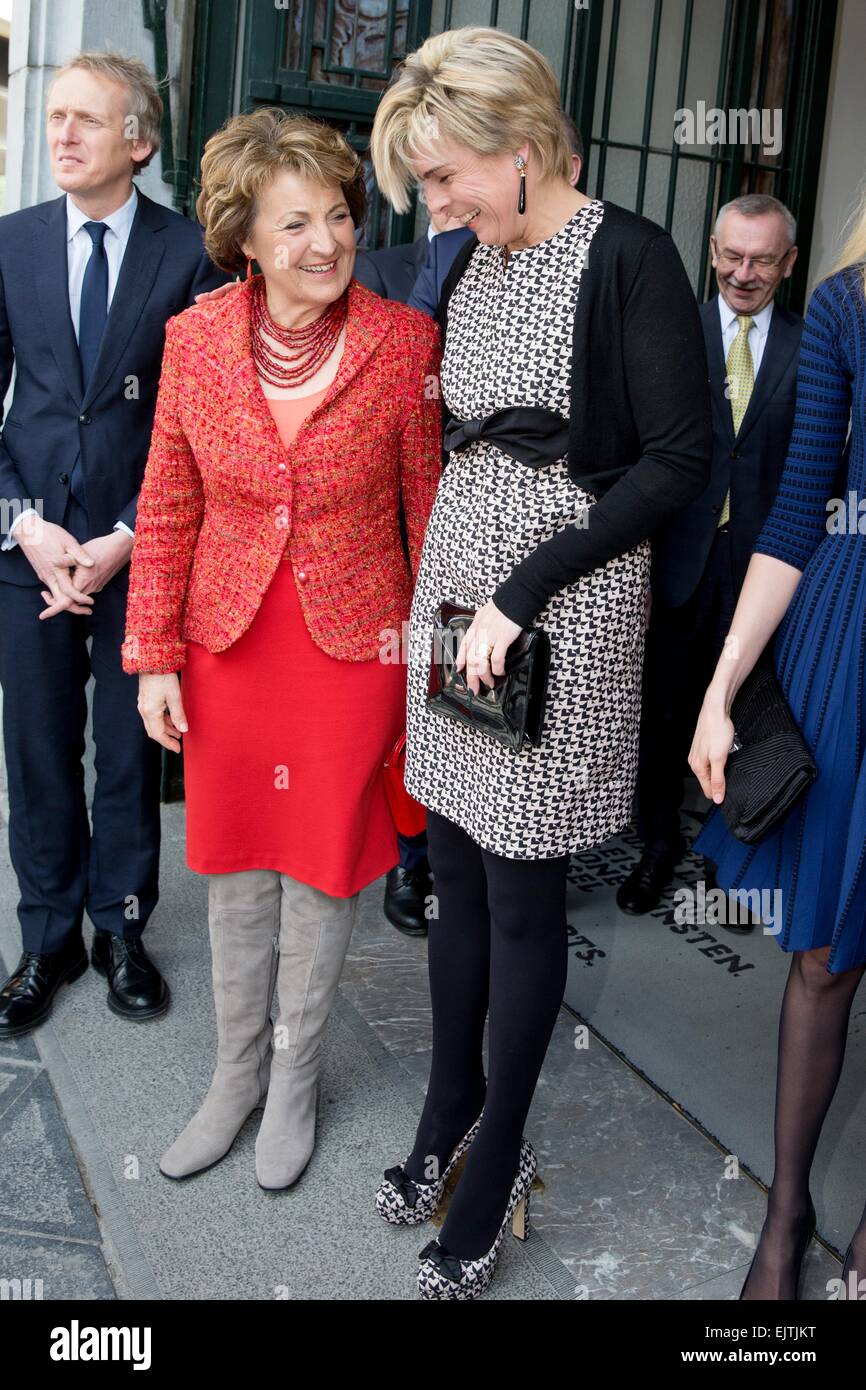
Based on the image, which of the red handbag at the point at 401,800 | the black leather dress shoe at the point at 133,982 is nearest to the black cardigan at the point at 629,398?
the red handbag at the point at 401,800

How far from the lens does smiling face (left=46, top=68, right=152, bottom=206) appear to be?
3.04 metres

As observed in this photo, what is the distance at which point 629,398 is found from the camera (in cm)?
211

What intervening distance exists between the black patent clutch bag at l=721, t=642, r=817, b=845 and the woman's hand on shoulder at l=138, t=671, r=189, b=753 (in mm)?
1100

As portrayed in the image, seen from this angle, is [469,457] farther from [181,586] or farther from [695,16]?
[695,16]

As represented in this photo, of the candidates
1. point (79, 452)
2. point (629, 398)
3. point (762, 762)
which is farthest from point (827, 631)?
point (79, 452)

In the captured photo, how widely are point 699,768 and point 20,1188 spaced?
161 cm

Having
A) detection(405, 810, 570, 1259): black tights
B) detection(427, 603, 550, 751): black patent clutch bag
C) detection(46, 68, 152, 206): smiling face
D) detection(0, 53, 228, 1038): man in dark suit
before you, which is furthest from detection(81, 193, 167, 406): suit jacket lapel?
detection(405, 810, 570, 1259): black tights

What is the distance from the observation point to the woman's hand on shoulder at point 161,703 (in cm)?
265

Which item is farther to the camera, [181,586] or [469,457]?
[181,586]

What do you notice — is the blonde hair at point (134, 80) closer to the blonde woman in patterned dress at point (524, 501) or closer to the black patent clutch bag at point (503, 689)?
the blonde woman in patterned dress at point (524, 501)

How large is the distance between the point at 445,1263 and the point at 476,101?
195 cm

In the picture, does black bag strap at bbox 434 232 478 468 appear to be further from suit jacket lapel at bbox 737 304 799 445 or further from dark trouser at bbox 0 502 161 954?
suit jacket lapel at bbox 737 304 799 445
